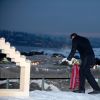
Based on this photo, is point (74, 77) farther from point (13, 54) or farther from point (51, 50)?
point (13, 54)

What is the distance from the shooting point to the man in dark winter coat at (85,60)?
8.30m

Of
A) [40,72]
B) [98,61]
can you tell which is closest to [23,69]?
[40,72]

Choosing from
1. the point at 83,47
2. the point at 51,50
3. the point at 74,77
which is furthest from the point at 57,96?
the point at 51,50

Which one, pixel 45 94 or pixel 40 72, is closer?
pixel 45 94

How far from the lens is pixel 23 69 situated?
7758 mm

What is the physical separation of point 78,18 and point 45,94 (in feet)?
6.37

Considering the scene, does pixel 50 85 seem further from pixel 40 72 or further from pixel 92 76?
pixel 92 76

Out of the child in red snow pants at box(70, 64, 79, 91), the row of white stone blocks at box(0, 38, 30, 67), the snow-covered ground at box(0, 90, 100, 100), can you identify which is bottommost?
the snow-covered ground at box(0, 90, 100, 100)

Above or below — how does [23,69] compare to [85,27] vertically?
below

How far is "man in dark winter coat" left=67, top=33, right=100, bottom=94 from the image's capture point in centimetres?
830

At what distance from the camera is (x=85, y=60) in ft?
27.4

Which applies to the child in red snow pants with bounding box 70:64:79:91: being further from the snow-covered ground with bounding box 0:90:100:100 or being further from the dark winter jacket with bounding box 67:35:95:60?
the snow-covered ground with bounding box 0:90:100:100

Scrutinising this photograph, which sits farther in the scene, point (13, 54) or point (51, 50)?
point (51, 50)

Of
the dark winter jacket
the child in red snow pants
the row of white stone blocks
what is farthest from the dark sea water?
the row of white stone blocks
